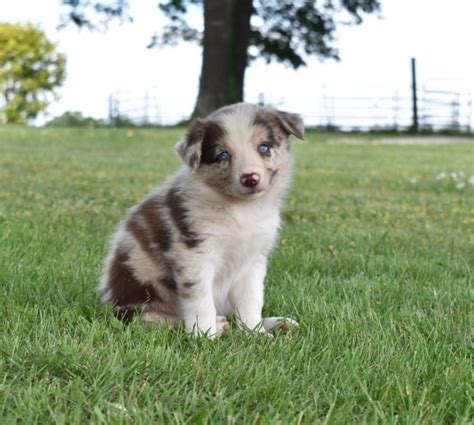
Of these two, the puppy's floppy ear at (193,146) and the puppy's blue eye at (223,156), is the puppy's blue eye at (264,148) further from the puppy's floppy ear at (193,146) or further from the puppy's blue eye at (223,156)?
the puppy's floppy ear at (193,146)

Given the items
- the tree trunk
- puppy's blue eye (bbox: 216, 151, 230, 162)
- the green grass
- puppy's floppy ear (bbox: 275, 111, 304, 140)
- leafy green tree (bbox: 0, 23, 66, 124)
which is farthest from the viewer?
leafy green tree (bbox: 0, 23, 66, 124)

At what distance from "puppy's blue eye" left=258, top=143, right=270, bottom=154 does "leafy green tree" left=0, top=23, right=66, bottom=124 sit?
5988 centimetres

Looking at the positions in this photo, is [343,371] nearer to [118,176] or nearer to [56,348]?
[56,348]

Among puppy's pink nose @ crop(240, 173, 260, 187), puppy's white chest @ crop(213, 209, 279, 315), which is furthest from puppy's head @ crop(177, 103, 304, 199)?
puppy's white chest @ crop(213, 209, 279, 315)

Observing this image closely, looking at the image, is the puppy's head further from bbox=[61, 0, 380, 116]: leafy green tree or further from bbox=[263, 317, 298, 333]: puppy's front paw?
bbox=[61, 0, 380, 116]: leafy green tree

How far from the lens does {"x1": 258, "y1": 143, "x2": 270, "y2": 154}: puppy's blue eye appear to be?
3596 mm

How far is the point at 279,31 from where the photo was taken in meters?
30.6

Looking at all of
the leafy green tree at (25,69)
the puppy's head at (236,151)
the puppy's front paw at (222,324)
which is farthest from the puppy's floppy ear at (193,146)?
the leafy green tree at (25,69)

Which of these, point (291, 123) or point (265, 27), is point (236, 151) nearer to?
point (291, 123)

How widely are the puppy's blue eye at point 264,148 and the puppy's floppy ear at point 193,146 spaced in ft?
0.96

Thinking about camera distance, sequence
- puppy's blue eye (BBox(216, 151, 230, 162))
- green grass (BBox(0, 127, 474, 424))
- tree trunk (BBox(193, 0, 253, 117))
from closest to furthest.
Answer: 1. green grass (BBox(0, 127, 474, 424))
2. puppy's blue eye (BBox(216, 151, 230, 162))
3. tree trunk (BBox(193, 0, 253, 117))

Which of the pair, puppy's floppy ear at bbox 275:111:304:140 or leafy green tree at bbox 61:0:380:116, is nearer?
puppy's floppy ear at bbox 275:111:304:140

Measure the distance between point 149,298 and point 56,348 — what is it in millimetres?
844

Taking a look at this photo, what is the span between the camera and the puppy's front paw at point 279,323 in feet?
11.7
